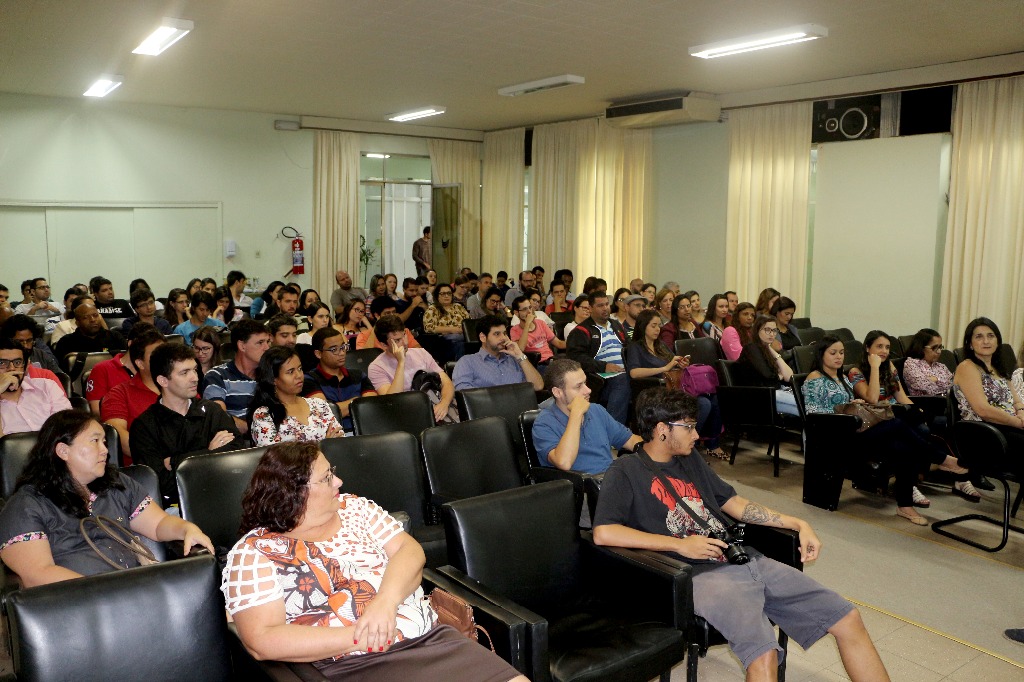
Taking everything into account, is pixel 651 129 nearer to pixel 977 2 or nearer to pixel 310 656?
pixel 977 2

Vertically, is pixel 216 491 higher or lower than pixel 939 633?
higher

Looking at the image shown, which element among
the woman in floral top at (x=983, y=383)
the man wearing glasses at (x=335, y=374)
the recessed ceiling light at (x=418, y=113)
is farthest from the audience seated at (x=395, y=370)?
the recessed ceiling light at (x=418, y=113)

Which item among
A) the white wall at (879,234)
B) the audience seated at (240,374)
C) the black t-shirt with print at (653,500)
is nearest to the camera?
the black t-shirt with print at (653,500)

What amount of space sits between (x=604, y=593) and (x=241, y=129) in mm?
10358

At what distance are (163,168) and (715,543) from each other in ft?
33.6

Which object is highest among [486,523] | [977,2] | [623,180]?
[977,2]

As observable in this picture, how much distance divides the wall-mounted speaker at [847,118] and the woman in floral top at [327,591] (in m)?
8.20

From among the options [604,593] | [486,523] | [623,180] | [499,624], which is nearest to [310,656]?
[499,624]

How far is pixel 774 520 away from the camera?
3002 millimetres

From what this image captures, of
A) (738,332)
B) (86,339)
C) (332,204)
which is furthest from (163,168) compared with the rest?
(738,332)

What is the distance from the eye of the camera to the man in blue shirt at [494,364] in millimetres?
5383

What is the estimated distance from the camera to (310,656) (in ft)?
6.53

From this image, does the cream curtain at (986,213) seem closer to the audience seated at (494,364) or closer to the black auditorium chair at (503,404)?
the audience seated at (494,364)

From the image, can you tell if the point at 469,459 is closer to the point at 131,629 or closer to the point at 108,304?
the point at 131,629
